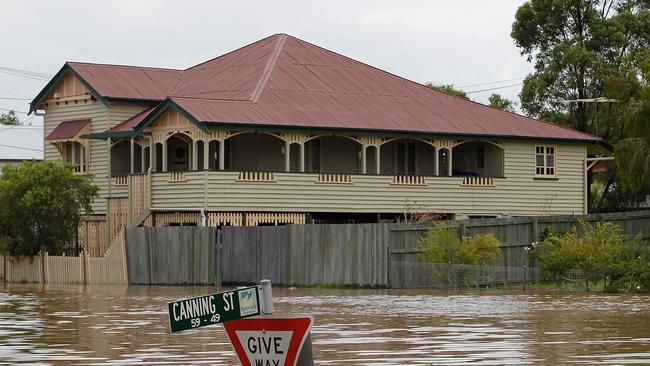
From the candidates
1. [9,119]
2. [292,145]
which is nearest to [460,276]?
[292,145]

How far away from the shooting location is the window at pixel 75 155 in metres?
55.7

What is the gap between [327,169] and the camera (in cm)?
5156

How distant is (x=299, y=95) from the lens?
5088 centimetres

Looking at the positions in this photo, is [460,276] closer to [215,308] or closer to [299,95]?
[299,95]

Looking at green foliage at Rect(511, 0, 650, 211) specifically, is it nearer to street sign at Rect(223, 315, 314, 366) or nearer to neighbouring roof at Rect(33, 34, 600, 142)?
neighbouring roof at Rect(33, 34, 600, 142)

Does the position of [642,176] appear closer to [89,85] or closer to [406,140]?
[406,140]

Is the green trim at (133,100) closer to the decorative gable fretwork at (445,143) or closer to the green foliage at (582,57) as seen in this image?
the decorative gable fretwork at (445,143)

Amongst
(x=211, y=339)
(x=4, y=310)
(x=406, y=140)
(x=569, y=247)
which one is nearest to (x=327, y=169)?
(x=406, y=140)

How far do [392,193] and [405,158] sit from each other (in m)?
2.76

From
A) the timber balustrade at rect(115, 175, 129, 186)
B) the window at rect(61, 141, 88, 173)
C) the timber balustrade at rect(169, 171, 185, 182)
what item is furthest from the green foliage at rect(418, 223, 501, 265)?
the window at rect(61, 141, 88, 173)

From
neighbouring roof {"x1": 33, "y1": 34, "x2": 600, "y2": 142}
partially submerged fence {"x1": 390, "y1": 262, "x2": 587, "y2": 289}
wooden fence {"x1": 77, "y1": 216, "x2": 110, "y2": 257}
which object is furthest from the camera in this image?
wooden fence {"x1": 77, "y1": 216, "x2": 110, "y2": 257}

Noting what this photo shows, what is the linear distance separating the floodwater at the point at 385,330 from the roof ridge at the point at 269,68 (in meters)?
16.3

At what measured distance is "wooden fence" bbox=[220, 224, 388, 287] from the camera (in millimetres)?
38875

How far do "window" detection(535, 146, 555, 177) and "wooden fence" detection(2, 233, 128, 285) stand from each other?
58.0ft
